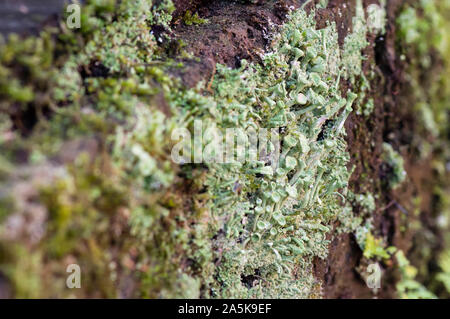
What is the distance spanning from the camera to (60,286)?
126cm

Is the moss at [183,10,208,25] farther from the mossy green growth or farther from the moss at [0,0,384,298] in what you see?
the mossy green growth

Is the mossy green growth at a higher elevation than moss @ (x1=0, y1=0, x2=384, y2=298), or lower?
lower

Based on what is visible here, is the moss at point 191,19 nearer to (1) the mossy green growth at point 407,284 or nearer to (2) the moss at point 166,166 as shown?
(2) the moss at point 166,166

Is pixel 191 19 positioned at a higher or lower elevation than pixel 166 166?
higher

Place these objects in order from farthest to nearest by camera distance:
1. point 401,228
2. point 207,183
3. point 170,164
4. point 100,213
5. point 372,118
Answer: point 401,228 < point 372,118 < point 207,183 < point 170,164 < point 100,213

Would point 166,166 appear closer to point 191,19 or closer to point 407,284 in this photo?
point 191,19

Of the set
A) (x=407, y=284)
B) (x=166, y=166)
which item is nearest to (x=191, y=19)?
(x=166, y=166)

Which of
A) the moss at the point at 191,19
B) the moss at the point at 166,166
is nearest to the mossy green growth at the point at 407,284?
the moss at the point at 166,166

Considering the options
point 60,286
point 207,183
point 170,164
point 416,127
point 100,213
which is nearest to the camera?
point 60,286

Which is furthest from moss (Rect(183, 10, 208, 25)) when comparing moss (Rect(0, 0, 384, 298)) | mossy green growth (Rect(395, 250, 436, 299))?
mossy green growth (Rect(395, 250, 436, 299))

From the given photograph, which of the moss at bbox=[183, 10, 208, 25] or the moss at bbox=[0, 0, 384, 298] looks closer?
the moss at bbox=[0, 0, 384, 298]

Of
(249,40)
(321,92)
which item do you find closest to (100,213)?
(249,40)

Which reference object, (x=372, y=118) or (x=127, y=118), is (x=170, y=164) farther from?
(x=372, y=118)
